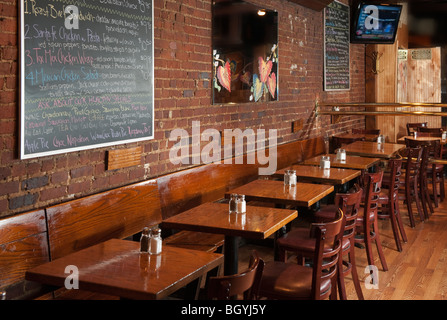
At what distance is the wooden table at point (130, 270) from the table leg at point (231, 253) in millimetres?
758

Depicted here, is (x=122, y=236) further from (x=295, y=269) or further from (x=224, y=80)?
(x=224, y=80)

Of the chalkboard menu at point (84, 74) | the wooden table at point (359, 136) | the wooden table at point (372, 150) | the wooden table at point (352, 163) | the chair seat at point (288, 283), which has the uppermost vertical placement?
the chalkboard menu at point (84, 74)

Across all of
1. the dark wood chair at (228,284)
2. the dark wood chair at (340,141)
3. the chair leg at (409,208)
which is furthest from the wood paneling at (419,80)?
the dark wood chair at (228,284)

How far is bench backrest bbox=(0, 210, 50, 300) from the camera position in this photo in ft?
10.5

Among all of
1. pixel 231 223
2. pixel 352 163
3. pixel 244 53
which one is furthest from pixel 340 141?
pixel 231 223

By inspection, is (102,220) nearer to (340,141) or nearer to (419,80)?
(340,141)

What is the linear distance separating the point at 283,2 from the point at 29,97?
444 cm

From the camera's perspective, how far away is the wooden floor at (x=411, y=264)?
4566 mm

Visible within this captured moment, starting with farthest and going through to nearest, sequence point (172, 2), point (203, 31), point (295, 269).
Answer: point (203, 31) → point (172, 2) → point (295, 269)

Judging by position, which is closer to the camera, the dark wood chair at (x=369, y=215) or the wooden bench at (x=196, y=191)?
the wooden bench at (x=196, y=191)

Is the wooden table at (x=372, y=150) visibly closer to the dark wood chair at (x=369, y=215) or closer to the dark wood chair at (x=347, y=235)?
the dark wood chair at (x=369, y=215)

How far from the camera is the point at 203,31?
538 cm
